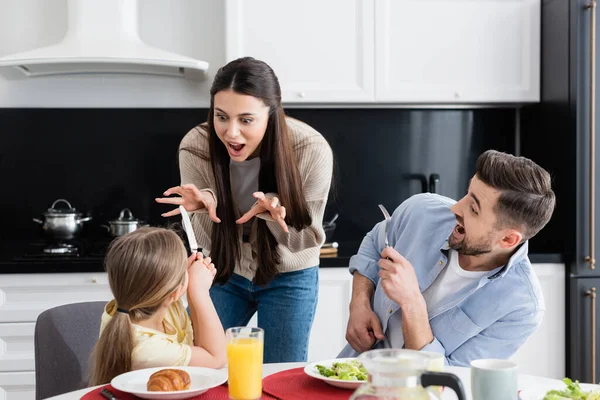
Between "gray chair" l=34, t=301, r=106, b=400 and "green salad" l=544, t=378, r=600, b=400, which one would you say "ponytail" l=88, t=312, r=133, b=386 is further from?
"green salad" l=544, t=378, r=600, b=400

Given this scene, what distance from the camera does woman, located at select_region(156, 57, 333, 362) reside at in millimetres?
2135

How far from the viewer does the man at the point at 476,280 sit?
170 cm

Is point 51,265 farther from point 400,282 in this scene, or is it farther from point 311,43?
point 400,282

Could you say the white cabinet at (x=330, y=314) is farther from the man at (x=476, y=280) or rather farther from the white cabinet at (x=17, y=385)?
the man at (x=476, y=280)

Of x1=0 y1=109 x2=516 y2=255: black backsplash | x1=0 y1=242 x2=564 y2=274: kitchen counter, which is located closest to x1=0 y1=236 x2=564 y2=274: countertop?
x1=0 y1=242 x2=564 y2=274: kitchen counter

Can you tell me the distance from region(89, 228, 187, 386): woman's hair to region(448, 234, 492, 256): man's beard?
625 mm

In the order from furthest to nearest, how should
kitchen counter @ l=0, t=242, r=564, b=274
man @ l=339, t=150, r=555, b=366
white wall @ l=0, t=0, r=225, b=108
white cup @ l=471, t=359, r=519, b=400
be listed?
white wall @ l=0, t=0, r=225, b=108, kitchen counter @ l=0, t=242, r=564, b=274, man @ l=339, t=150, r=555, b=366, white cup @ l=471, t=359, r=519, b=400

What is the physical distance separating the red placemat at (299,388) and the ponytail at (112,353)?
→ 1.00 ft

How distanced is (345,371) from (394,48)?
2.16m

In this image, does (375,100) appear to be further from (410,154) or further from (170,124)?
(170,124)

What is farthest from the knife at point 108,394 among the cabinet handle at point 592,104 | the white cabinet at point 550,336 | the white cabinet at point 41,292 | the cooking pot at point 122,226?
the cabinet handle at point 592,104

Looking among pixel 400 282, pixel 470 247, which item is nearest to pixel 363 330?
pixel 400 282

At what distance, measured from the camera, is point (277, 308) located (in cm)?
225

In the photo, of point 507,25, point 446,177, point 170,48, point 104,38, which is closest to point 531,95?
point 507,25
